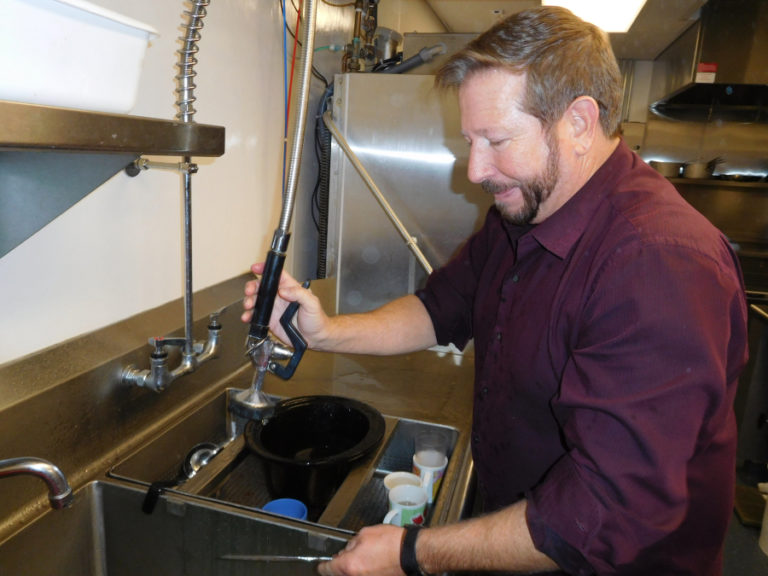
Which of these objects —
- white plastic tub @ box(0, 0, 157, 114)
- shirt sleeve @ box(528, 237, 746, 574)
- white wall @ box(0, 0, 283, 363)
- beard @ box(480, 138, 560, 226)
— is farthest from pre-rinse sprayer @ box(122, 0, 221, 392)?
shirt sleeve @ box(528, 237, 746, 574)

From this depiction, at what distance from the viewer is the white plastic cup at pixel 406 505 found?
0.96 meters

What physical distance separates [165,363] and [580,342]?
679 millimetres

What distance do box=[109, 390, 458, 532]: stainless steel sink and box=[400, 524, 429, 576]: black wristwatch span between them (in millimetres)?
161

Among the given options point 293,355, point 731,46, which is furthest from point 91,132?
point 731,46

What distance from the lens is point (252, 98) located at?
1.49m

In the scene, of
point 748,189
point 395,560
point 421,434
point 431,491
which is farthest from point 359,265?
point 748,189

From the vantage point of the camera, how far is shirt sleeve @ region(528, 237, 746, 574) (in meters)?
0.66

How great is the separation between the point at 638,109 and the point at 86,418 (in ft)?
13.1

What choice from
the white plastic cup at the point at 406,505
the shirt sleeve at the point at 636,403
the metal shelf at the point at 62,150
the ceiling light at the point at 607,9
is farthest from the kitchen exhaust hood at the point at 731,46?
the metal shelf at the point at 62,150

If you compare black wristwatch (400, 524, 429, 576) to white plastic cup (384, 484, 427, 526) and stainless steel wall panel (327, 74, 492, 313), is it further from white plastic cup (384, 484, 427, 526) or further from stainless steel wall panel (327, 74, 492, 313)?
stainless steel wall panel (327, 74, 492, 313)

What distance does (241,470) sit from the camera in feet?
3.64

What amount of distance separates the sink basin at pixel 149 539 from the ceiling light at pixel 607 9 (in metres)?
1.29

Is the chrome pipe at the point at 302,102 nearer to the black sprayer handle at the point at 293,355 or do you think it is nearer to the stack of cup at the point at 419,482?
the black sprayer handle at the point at 293,355

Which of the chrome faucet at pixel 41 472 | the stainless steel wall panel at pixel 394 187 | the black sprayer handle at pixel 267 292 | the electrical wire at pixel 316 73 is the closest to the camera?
the chrome faucet at pixel 41 472
